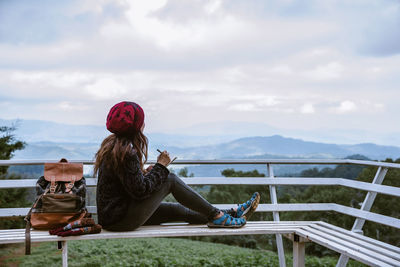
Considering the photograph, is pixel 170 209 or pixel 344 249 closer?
pixel 344 249

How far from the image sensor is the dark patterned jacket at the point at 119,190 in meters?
2.78

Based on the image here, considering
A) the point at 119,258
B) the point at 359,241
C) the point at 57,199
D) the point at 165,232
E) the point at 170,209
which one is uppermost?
the point at 57,199

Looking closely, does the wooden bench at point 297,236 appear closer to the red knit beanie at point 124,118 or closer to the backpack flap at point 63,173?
the backpack flap at point 63,173

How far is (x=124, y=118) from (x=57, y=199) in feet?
2.45

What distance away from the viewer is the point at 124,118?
2777 mm

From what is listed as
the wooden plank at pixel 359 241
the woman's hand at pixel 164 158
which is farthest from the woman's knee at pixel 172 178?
the wooden plank at pixel 359 241

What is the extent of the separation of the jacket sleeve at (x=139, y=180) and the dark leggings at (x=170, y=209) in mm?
90

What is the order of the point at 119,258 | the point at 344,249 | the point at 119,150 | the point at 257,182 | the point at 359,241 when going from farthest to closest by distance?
the point at 119,258, the point at 257,182, the point at 359,241, the point at 119,150, the point at 344,249

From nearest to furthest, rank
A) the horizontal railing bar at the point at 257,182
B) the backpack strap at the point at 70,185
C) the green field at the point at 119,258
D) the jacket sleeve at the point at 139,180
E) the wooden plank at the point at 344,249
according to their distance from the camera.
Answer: the wooden plank at the point at 344,249, the jacket sleeve at the point at 139,180, the backpack strap at the point at 70,185, the horizontal railing bar at the point at 257,182, the green field at the point at 119,258

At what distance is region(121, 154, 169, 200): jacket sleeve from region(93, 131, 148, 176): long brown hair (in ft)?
0.17

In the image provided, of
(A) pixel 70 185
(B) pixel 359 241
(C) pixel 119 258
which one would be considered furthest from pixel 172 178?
(C) pixel 119 258

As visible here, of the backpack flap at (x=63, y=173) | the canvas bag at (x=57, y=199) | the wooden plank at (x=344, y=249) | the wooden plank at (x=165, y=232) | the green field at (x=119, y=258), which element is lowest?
the green field at (x=119, y=258)

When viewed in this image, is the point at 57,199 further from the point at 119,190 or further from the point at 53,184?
the point at 119,190

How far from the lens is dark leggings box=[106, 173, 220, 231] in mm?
2918
